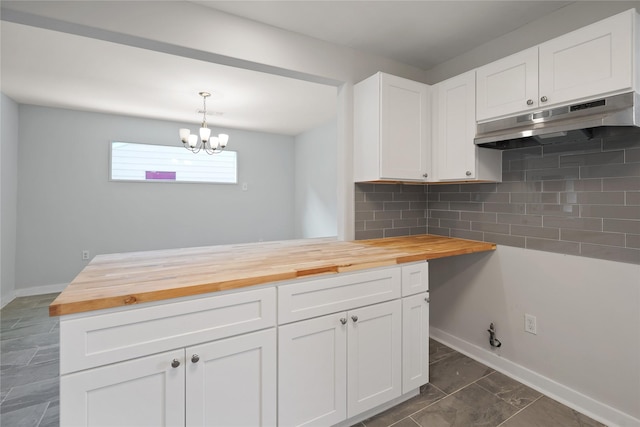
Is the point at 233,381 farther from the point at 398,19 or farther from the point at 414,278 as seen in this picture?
the point at 398,19

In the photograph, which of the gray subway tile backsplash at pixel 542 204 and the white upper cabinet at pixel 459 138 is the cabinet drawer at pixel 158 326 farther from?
the white upper cabinet at pixel 459 138

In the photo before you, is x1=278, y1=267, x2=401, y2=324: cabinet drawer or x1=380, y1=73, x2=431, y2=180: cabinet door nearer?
x1=278, y1=267, x2=401, y2=324: cabinet drawer

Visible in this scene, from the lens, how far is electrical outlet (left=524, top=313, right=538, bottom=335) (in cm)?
202

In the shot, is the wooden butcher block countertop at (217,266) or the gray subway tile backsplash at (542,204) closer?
the wooden butcher block countertop at (217,266)

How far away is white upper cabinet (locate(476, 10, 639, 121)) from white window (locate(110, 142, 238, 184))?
166 inches

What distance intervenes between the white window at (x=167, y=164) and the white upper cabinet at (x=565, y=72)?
166 inches

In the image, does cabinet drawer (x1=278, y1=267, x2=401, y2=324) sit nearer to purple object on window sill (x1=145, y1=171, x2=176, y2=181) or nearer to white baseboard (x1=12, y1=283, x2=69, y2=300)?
purple object on window sill (x1=145, y1=171, x2=176, y2=181)

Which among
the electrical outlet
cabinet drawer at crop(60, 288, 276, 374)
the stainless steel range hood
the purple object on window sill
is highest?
the purple object on window sill

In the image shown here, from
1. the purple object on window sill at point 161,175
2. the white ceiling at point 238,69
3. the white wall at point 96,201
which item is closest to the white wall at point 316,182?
the white ceiling at point 238,69

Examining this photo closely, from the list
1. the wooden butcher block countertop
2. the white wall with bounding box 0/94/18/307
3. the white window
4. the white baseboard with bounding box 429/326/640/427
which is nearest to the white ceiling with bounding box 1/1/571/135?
the white wall with bounding box 0/94/18/307

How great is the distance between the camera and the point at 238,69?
112 inches

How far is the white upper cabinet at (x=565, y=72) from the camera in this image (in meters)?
1.39

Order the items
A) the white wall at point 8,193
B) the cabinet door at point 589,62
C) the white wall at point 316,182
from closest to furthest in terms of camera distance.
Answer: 1. the cabinet door at point 589,62
2. the white wall at point 8,193
3. the white wall at point 316,182

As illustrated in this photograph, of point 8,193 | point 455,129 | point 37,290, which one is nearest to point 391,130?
point 455,129
